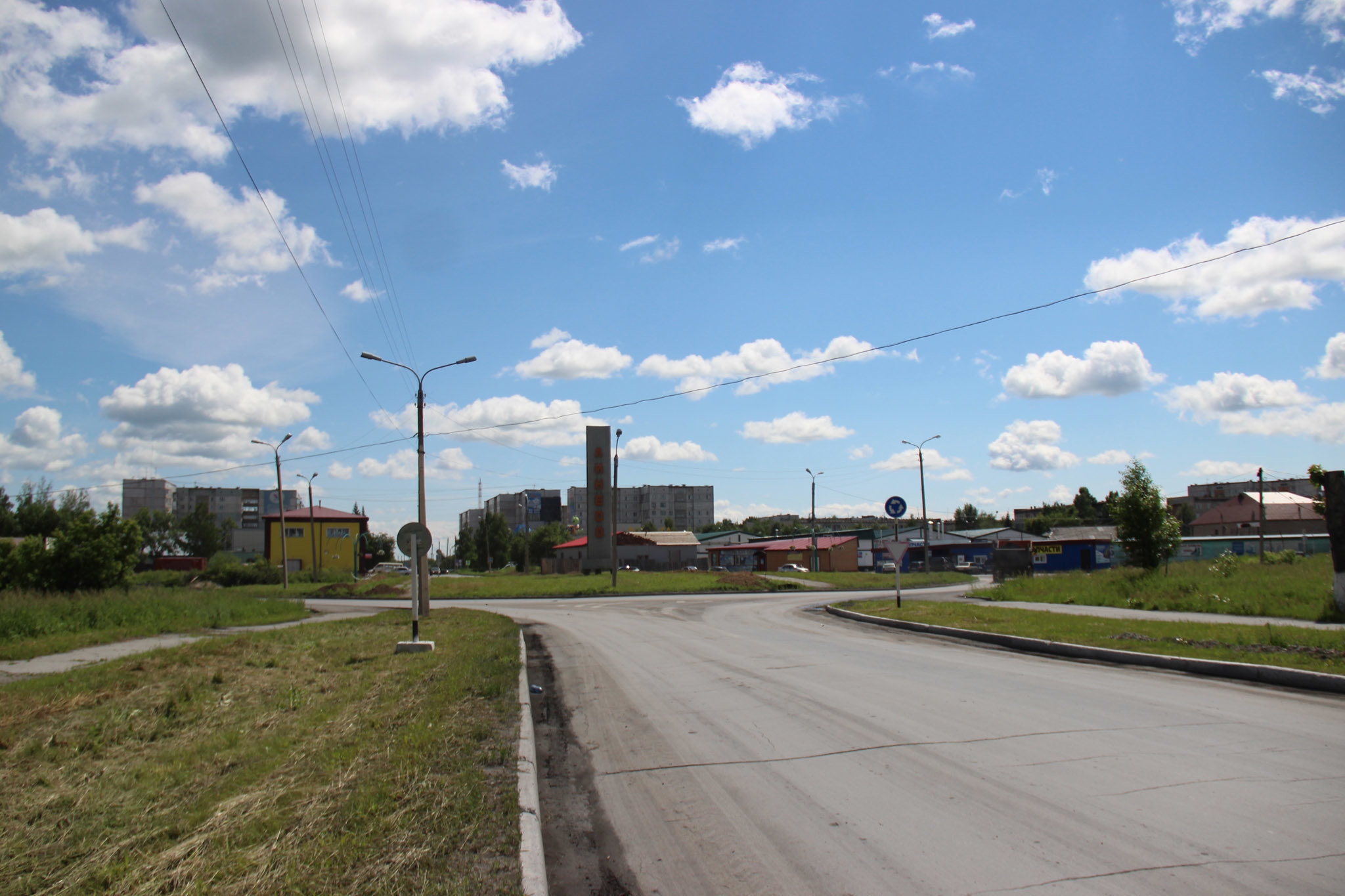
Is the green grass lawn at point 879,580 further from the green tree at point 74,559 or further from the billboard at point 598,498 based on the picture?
the green tree at point 74,559

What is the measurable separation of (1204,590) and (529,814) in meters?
23.3

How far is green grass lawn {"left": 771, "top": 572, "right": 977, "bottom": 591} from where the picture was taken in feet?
148

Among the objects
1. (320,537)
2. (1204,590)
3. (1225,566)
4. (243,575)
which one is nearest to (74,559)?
(243,575)

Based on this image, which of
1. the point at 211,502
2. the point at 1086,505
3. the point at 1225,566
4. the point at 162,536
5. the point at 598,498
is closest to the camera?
the point at 1225,566

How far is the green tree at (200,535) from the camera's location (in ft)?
372

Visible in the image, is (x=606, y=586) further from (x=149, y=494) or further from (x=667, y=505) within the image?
(x=149, y=494)

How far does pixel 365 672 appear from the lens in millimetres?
12258

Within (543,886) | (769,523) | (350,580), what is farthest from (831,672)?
(769,523)

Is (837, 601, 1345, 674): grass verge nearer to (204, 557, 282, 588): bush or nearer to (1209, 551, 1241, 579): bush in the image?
(1209, 551, 1241, 579): bush

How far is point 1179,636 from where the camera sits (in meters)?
13.4

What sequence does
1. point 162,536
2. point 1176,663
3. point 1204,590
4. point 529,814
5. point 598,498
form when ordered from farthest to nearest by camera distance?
point 162,536
point 598,498
point 1204,590
point 1176,663
point 529,814

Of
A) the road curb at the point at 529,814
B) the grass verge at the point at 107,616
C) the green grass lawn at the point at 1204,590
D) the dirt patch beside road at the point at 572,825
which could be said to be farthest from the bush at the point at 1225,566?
the grass verge at the point at 107,616

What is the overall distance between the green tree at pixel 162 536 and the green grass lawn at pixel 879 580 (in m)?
93.7

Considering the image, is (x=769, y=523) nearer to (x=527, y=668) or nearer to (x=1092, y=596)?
(x=1092, y=596)
